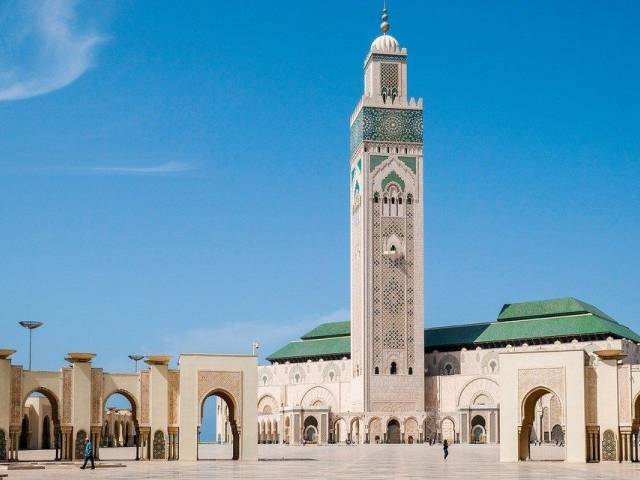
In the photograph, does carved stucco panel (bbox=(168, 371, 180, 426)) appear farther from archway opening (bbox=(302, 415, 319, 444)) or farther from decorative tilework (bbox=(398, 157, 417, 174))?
decorative tilework (bbox=(398, 157, 417, 174))

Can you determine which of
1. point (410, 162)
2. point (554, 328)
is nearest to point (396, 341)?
point (554, 328)

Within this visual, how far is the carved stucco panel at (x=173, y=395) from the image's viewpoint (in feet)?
90.8

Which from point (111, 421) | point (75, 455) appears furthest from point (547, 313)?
point (75, 455)

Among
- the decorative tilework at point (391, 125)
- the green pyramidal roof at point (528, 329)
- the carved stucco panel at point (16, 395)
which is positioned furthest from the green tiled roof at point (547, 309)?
the carved stucco panel at point (16, 395)

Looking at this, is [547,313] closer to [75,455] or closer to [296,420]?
[296,420]

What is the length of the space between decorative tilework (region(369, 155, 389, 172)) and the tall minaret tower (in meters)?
0.05

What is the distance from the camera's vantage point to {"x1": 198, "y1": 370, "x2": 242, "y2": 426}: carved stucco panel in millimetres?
27891

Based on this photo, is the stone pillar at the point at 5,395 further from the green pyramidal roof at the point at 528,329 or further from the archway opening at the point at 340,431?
the green pyramidal roof at the point at 528,329

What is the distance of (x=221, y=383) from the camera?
92.5 feet

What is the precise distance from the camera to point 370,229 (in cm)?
5853

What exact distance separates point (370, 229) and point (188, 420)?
3174cm

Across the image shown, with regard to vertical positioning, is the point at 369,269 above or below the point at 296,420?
above

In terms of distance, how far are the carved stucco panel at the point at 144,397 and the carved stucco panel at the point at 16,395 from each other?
2.79 metres

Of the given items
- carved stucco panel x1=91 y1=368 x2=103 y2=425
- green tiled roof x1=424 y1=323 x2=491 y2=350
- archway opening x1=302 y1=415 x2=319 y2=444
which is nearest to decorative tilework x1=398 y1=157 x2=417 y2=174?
green tiled roof x1=424 y1=323 x2=491 y2=350
